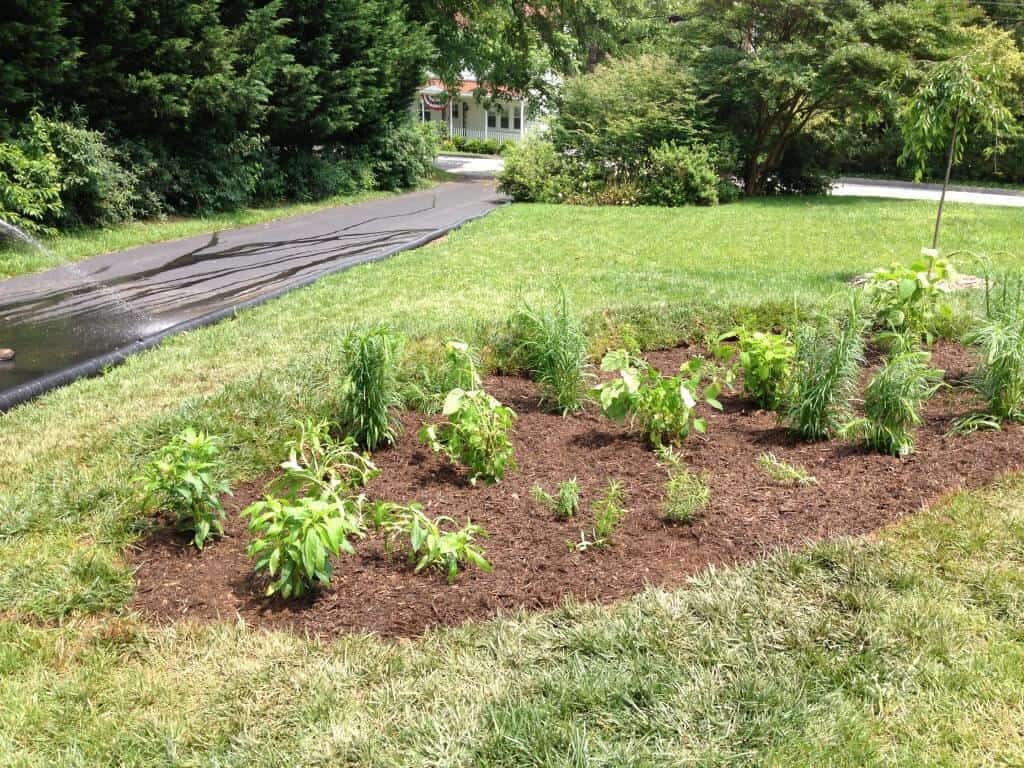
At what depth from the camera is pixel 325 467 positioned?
3.18 m

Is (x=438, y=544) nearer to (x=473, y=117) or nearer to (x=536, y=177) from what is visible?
(x=536, y=177)

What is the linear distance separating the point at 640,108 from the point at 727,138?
2033mm

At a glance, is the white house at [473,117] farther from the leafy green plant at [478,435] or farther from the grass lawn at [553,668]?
the grass lawn at [553,668]

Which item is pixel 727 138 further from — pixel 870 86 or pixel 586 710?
pixel 586 710

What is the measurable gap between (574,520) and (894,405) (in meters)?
1.57

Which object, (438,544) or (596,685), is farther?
(438,544)

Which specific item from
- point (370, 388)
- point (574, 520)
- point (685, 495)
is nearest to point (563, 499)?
point (574, 520)

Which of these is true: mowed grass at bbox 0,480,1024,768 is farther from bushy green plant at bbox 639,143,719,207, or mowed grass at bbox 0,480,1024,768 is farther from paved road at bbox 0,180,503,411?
bushy green plant at bbox 639,143,719,207

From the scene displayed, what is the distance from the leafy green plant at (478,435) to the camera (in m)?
3.40

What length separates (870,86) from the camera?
15398 millimetres

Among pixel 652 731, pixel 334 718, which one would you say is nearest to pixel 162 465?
pixel 334 718

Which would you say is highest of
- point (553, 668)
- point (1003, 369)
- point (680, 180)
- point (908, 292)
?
point (680, 180)

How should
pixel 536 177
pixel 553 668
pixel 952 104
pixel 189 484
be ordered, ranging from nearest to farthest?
pixel 553 668 → pixel 189 484 → pixel 952 104 → pixel 536 177

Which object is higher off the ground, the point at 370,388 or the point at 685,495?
the point at 370,388
